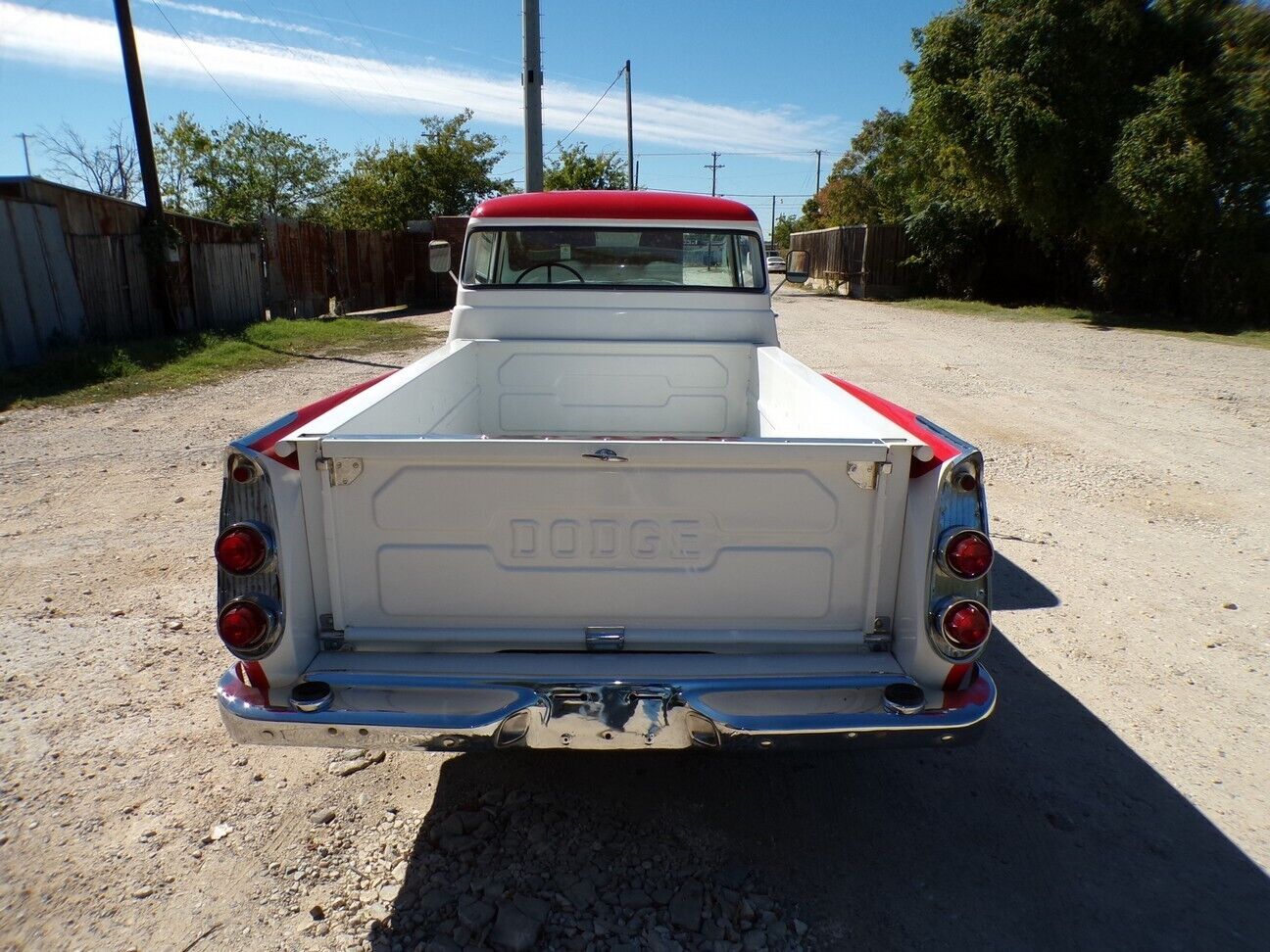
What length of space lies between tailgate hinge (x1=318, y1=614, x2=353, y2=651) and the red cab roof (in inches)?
125

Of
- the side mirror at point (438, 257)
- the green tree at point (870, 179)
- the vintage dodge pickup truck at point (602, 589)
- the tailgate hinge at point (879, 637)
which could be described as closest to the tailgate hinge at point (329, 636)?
the vintage dodge pickup truck at point (602, 589)

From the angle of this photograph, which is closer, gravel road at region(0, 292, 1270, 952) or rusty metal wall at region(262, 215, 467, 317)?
gravel road at region(0, 292, 1270, 952)

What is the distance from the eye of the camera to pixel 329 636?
99.5 inches

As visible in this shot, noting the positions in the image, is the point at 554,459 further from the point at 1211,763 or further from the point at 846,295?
the point at 846,295

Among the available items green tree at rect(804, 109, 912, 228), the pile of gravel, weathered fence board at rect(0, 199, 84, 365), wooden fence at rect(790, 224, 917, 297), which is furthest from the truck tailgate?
green tree at rect(804, 109, 912, 228)

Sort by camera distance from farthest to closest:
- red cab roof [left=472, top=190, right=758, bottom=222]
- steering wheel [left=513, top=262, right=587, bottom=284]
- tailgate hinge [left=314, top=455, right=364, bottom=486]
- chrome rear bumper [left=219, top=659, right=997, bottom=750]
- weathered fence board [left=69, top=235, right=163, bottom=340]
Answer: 1. weathered fence board [left=69, top=235, right=163, bottom=340]
2. steering wheel [left=513, top=262, right=587, bottom=284]
3. red cab roof [left=472, top=190, right=758, bottom=222]
4. tailgate hinge [left=314, top=455, right=364, bottom=486]
5. chrome rear bumper [left=219, top=659, right=997, bottom=750]

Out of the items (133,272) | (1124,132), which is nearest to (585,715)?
(133,272)

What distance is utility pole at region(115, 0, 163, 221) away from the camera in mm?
12180

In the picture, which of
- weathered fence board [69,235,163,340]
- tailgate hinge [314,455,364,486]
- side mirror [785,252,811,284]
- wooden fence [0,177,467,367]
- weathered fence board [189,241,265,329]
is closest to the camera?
tailgate hinge [314,455,364,486]

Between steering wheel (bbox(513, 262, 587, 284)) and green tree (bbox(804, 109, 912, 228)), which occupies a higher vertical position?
green tree (bbox(804, 109, 912, 228))

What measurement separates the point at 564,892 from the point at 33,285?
11351 millimetres

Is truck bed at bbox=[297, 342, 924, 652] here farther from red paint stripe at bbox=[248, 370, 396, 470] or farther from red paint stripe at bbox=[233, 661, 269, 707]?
red paint stripe at bbox=[233, 661, 269, 707]

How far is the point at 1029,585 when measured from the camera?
4660 mm

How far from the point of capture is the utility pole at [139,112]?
12.2 m
